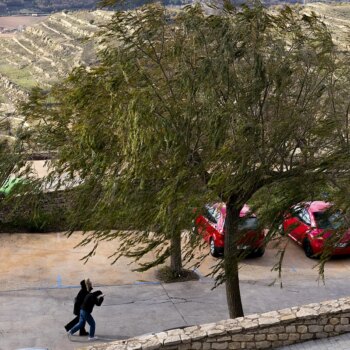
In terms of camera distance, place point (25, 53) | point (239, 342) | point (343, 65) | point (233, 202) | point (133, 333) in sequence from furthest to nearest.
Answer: point (25, 53), point (133, 333), point (343, 65), point (233, 202), point (239, 342)

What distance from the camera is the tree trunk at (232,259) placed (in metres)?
11.2

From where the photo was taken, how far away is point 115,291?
50.7 ft

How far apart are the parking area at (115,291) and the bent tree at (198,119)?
2.98 metres

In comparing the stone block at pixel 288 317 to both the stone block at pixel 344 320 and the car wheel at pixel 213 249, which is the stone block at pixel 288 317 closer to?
the stone block at pixel 344 320

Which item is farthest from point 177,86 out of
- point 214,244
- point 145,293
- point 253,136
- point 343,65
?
point 214,244

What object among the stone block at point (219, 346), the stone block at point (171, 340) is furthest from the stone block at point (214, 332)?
the stone block at point (171, 340)

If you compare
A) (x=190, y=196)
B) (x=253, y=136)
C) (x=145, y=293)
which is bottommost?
(x=145, y=293)

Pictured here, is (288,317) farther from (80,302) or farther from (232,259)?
(80,302)

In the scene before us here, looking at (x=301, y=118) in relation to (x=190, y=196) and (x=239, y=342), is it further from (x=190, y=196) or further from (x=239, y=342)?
(x=239, y=342)

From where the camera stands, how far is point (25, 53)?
289 feet

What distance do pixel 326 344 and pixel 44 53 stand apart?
3020 inches

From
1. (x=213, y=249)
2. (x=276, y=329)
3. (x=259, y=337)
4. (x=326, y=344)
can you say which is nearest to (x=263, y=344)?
(x=259, y=337)

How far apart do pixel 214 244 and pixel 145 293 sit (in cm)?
276

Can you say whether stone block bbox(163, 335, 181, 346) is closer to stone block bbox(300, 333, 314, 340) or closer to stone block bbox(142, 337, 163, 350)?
stone block bbox(142, 337, 163, 350)
